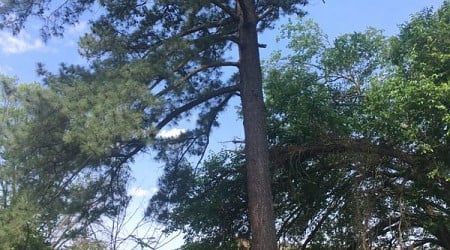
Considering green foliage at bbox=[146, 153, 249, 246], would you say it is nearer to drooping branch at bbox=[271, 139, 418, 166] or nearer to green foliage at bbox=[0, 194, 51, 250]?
drooping branch at bbox=[271, 139, 418, 166]

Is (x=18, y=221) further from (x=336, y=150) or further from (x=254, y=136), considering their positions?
(x=336, y=150)

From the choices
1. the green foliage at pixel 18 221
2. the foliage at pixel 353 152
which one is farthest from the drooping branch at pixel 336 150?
the green foliage at pixel 18 221

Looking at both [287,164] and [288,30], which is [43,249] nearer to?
[287,164]

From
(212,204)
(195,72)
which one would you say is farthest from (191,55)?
(212,204)

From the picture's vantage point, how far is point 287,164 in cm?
1174


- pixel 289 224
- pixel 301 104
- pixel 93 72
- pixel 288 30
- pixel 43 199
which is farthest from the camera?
pixel 288 30

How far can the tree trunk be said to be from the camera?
9172 mm

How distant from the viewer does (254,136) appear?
32.1 feet

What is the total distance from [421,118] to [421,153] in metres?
0.68

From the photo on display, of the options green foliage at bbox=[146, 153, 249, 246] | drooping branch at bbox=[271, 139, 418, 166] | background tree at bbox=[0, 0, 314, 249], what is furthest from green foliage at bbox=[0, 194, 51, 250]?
drooping branch at bbox=[271, 139, 418, 166]

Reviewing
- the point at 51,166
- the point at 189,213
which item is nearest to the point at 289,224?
the point at 189,213

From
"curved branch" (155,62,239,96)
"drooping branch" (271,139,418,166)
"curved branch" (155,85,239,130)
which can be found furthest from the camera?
"drooping branch" (271,139,418,166)

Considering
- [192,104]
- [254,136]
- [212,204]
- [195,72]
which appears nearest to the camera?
[254,136]

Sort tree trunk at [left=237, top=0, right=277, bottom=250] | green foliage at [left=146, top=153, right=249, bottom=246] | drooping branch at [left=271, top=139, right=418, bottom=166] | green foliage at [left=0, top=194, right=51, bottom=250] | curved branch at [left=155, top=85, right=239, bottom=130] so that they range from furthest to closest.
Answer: green foliage at [left=146, top=153, right=249, bottom=246], drooping branch at [left=271, top=139, right=418, bottom=166], curved branch at [left=155, top=85, right=239, bottom=130], tree trunk at [left=237, top=0, right=277, bottom=250], green foliage at [left=0, top=194, right=51, bottom=250]
